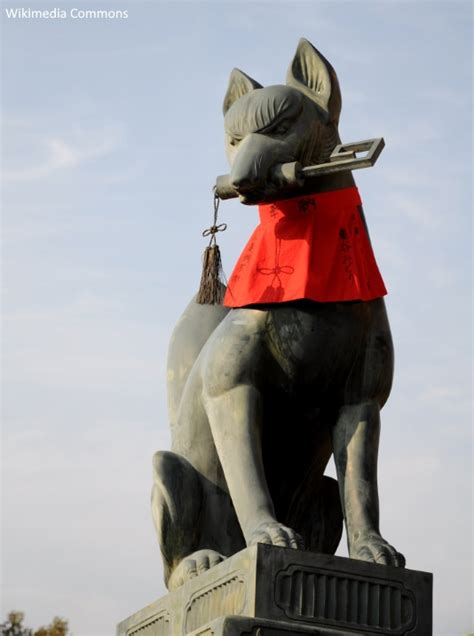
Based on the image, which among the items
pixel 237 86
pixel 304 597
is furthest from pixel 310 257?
pixel 304 597

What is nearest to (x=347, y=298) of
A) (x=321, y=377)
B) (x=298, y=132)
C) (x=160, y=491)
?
(x=321, y=377)

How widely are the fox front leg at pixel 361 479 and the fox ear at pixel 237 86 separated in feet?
5.42

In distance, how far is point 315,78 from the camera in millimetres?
6383

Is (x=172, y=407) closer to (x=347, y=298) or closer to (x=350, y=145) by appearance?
(x=347, y=298)

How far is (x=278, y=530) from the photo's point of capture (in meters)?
5.51

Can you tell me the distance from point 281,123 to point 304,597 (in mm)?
2158

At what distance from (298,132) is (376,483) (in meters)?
1.64

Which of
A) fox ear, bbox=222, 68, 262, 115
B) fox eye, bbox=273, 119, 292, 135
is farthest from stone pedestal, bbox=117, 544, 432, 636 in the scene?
fox ear, bbox=222, 68, 262, 115

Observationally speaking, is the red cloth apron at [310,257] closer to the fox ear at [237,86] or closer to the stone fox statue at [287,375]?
the stone fox statue at [287,375]

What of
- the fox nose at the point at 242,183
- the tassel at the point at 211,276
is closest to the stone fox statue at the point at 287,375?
the fox nose at the point at 242,183

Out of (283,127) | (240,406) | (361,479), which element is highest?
(283,127)

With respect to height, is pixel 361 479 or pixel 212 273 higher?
pixel 212 273

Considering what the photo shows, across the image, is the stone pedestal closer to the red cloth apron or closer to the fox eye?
the red cloth apron

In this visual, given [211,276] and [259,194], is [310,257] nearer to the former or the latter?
[259,194]
